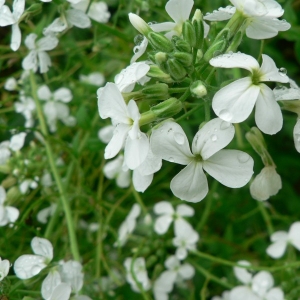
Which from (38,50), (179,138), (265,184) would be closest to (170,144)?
(179,138)

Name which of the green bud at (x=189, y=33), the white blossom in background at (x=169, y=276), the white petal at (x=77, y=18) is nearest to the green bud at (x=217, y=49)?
the green bud at (x=189, y=33)

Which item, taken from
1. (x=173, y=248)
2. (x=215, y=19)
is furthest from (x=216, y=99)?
(x=173, y=248)

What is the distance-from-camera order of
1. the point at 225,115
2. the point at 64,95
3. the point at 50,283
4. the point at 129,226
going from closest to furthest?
the point at 225,115
the point at 50,283
the point at 129,226
the point at 64,95

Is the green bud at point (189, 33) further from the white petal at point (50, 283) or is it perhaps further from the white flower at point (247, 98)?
the white petal at point (50, 283)

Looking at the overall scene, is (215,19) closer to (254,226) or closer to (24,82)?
(24,82)

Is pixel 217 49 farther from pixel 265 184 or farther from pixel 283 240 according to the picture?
pixel 283 240

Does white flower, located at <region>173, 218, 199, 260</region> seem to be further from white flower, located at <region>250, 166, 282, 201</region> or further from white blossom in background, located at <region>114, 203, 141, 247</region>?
white flower, located at <region>250, 166, 282, 201</region>
